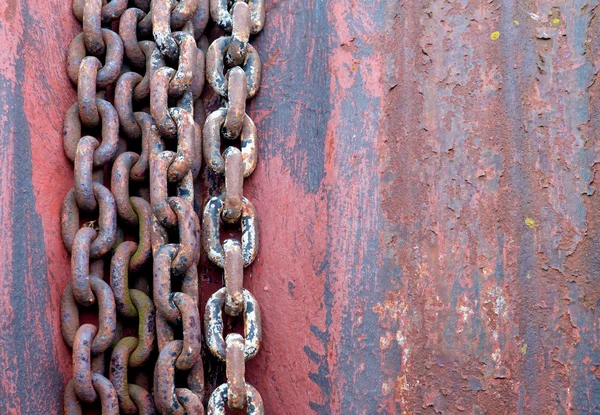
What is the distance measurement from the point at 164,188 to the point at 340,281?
436mm

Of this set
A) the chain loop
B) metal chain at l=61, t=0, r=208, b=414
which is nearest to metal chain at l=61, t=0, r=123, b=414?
metal chain at l=61, t=0, r=208, b=414

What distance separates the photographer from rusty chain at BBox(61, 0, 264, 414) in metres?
1.29

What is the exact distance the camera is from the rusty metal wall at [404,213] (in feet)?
4.28

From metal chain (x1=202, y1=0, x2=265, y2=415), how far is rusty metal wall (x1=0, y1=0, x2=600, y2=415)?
63 mm

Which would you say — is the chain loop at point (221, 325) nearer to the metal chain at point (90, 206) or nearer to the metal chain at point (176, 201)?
the metal chain at point (176, 201)

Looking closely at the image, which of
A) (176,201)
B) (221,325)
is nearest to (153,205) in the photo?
(176,201)

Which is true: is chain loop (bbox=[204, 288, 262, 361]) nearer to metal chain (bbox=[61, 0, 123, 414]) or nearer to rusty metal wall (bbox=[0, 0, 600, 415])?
rusty metal wall (bbox=[0, 0, 600, 415])

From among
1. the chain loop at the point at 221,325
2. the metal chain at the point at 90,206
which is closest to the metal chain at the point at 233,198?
the chain loop at the point at 221,325

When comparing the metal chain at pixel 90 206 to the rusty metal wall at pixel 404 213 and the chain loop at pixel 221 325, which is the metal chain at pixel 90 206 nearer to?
the rusty metal wall at pixel 404 213

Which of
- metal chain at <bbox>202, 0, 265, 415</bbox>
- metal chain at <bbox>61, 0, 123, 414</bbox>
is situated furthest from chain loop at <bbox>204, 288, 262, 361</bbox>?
metal chain at <bbox>61, 0, 123, 414</bbox>

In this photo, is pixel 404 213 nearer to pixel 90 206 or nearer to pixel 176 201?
pixel 176 201

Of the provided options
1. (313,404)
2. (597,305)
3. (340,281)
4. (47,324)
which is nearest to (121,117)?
(47,324)

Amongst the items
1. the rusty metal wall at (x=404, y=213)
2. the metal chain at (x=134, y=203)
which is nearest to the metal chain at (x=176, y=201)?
the metal chain at (x=134, y=203)

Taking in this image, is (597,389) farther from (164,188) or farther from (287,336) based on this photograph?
(164,188)
